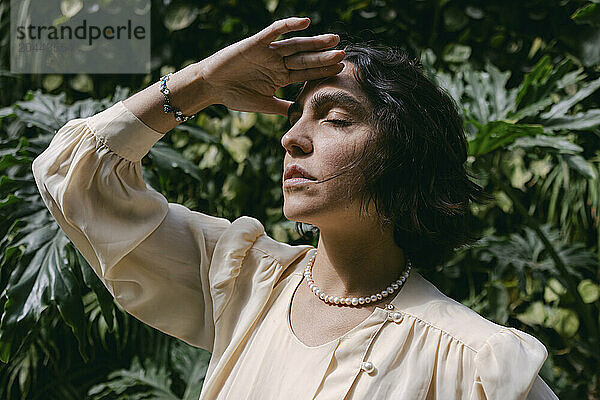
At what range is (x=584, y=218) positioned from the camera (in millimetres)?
1951

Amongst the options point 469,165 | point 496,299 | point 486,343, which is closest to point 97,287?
point 486,343

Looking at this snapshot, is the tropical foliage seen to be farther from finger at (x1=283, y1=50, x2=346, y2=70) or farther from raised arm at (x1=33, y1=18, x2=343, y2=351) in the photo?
finger at (x1=283, y1=50, x2=346, y2=70)

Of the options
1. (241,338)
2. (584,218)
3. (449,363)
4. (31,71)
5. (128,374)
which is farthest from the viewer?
(31,71)

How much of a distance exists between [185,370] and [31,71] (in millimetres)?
1068

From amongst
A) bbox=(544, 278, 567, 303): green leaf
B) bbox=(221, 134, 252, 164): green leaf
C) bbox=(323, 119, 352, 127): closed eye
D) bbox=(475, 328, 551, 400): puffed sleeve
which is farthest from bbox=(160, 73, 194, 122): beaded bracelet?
bbox=(544, 278, 567, 303): green leaf

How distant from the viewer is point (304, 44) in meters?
0.88

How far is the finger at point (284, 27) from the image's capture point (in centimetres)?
85

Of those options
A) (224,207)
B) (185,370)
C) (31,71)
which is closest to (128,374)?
(185,370)

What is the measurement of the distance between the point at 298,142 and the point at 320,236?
15cm

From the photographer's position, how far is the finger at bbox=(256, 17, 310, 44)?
33.4 inches

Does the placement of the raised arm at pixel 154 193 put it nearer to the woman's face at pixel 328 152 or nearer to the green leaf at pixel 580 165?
the woman's face at pixel 328 152

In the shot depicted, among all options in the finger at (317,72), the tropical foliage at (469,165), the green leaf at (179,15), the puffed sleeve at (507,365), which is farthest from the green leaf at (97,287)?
the green leaf at (179,15)

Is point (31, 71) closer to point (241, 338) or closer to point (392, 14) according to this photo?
point (392, 14)

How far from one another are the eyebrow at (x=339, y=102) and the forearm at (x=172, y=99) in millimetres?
169
